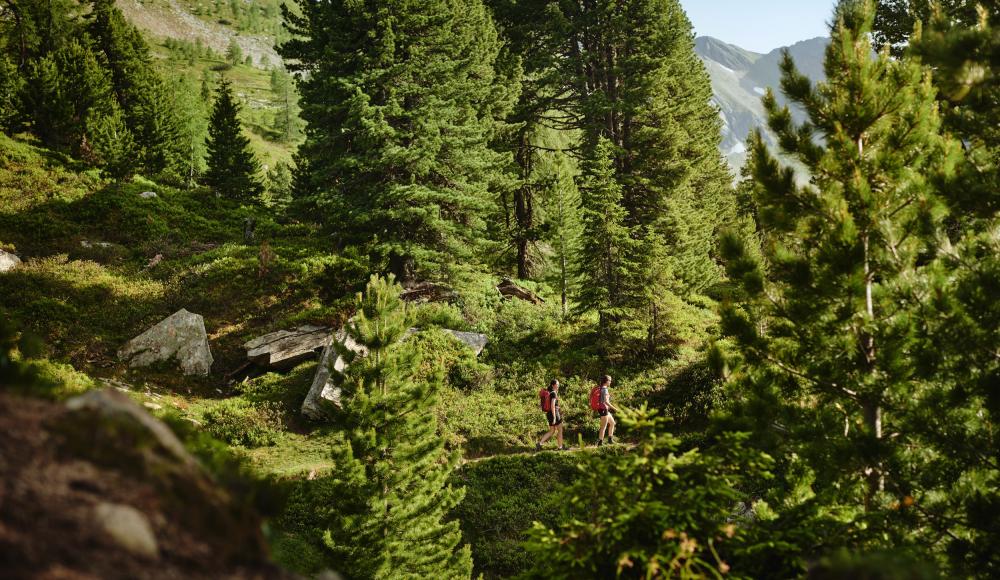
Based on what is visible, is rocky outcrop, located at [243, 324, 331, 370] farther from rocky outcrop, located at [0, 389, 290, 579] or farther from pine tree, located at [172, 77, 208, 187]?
pine tree, located at [172, 77, 208, 187]

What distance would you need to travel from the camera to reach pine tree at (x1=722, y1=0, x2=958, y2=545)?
16.5ft

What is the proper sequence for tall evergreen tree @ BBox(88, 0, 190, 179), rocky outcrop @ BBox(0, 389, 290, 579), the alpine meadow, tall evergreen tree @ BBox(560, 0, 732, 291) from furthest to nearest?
tall evergreen tree @ BBox(88, 0, 190, 179) < tall evergreen tree @ BBox(560, 0, 732, 291) < the alpine meadow < rocky outcrop @ BBox(0, 389, 290, 579)

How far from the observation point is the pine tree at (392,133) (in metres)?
18.2

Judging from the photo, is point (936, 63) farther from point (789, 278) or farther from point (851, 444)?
point (851, 444)

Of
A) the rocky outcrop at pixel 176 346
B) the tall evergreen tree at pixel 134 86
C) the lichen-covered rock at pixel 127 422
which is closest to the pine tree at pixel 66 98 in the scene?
the tall evergreen tree at pixel 134 86

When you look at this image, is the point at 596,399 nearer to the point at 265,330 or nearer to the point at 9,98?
the point at 265,330

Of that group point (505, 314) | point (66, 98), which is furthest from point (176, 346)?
point (66, 98)

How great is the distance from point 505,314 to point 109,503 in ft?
67.1

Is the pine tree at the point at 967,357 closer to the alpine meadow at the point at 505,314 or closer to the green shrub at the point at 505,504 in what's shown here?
the alpine meadow at the point at 505,314

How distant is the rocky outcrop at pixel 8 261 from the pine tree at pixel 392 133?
10.9 metres

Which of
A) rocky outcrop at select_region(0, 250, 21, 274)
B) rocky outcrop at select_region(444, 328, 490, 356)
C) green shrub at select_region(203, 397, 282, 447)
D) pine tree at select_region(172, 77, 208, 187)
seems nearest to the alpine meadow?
green shrub at select_region(203, 397, 282, 447)

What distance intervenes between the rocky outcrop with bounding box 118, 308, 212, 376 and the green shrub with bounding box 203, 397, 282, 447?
225cm

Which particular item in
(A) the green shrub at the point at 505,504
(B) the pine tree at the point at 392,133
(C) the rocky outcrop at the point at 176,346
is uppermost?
(B) the pine tree at the point at 392,133

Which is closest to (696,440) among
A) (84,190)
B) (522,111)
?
(522,111)
